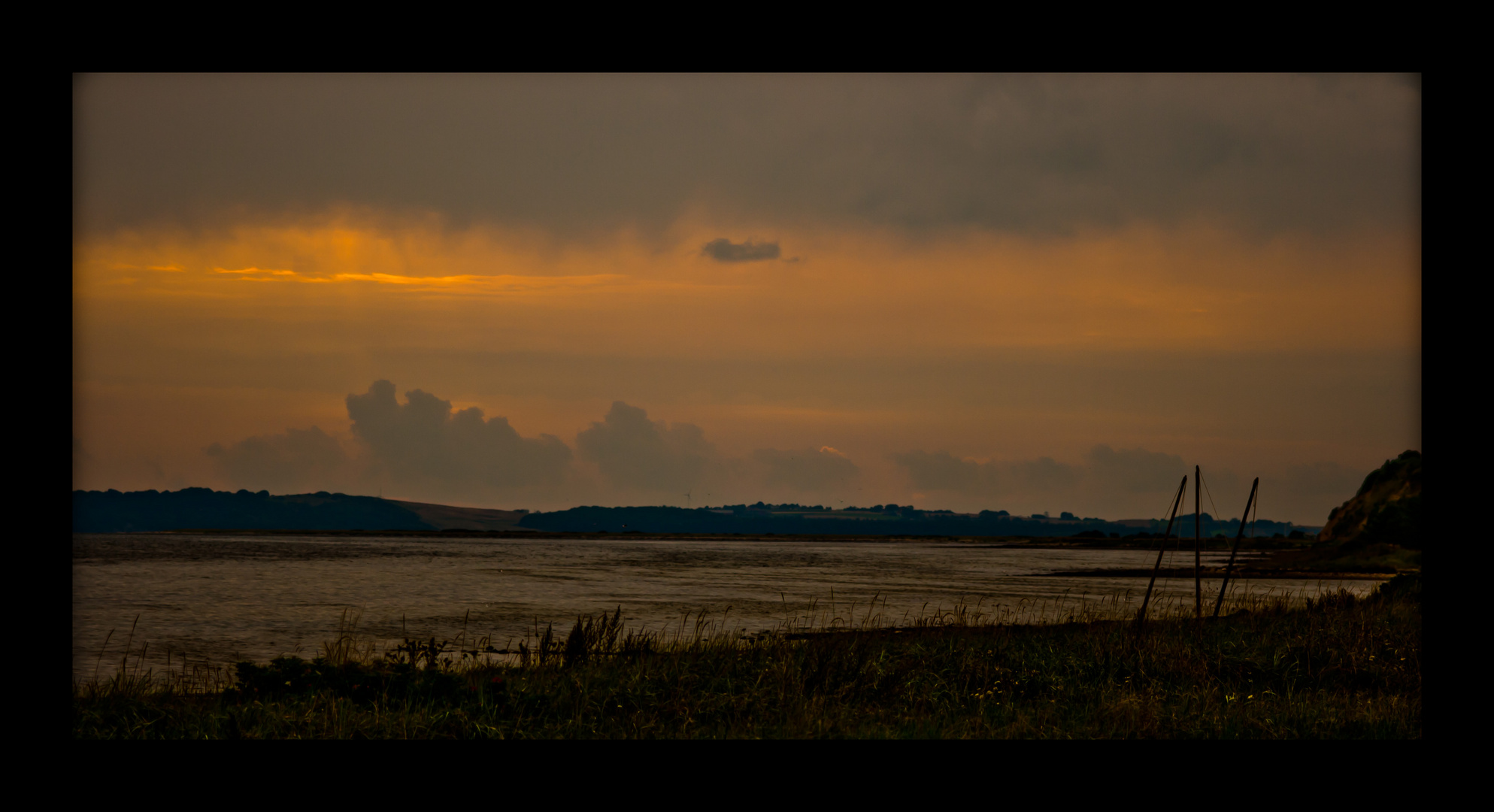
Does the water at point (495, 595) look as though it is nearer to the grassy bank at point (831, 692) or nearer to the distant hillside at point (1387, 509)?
the grassy bank at point (831, 692)

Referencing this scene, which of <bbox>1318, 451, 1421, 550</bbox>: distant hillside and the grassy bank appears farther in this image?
<bbox>1318, 451, 1421, 550</bbox>: distant hillside

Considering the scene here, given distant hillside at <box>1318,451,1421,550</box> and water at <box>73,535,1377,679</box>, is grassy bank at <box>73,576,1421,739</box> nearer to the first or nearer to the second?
water at <box>73,535,1377,679</box>

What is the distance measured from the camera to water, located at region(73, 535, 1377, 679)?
25844 millimetres

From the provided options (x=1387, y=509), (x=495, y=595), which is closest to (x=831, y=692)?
(x=495, y=595)

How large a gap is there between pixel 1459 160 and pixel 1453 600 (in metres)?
1.84

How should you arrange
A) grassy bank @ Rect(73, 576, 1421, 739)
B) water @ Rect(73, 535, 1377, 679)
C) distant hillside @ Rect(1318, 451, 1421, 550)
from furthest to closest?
1. distant hillside @ Rect(1318, 451, 1421, 550)
2. water @ Rect(73, 535, 1377, 679)
3. grassy bank @ Rect(73, 576, 1421, 739)

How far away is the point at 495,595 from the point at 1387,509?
49800mm

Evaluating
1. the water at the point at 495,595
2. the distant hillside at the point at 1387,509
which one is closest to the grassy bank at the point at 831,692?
the water at the point at 495,595

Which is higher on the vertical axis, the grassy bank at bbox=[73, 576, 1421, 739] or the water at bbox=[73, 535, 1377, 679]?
the grassy bank at bbox=[73, 576, 1421, 739]

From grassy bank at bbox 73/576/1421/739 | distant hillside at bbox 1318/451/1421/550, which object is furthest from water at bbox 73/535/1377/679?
distant hillside at bbox 1318/451/1421/550

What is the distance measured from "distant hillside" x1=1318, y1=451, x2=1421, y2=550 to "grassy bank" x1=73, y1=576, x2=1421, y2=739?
168 ft

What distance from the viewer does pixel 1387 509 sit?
59656 millimetres

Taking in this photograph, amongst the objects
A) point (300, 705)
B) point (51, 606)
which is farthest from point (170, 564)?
point (51, 606)
